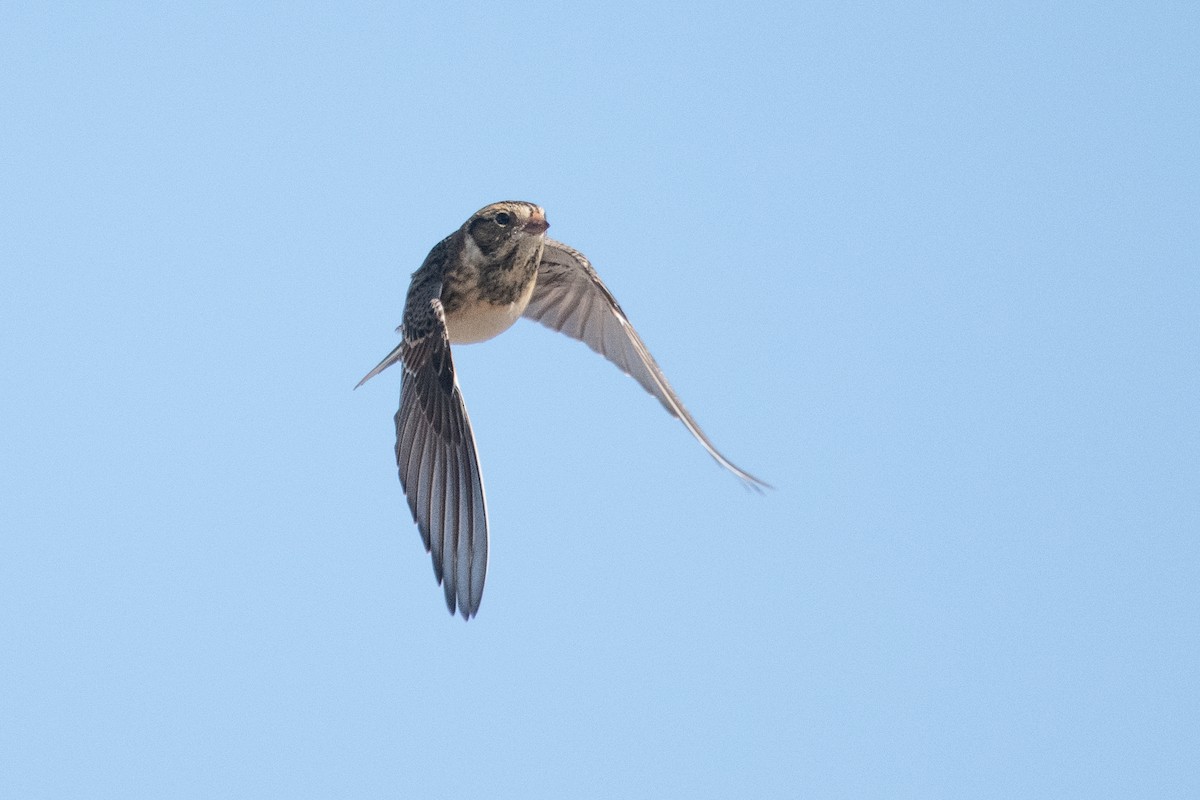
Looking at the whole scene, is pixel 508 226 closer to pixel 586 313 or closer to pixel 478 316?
pixel 478 316

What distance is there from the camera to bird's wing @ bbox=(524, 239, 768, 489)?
10.3 m

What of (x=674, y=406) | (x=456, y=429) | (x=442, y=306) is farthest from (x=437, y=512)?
(x=674, y=406)

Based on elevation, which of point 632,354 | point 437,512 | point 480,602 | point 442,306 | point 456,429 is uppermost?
point 632,354

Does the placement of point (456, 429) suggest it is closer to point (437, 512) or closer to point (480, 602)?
point (437, 512)

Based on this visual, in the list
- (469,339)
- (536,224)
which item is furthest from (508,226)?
(469,339)

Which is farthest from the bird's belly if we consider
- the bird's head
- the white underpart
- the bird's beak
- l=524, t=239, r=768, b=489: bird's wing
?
l=524, t=239, r=768, b=489: bird's wing

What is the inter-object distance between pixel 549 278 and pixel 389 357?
1.35 metres

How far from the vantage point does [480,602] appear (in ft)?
21.6

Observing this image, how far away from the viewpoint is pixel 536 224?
875 centimetres

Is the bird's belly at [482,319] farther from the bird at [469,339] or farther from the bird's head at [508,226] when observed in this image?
the bird's head at [508,226]

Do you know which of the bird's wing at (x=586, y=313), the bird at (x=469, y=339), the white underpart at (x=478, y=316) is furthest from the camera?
the bird's wing at (x=586, y=313)

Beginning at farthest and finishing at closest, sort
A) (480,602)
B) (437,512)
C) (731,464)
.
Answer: (731,464) → (437,512) → (480,602)

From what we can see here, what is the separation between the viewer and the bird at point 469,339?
276 inches

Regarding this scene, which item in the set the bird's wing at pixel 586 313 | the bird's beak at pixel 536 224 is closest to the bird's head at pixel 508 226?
the bird's beak at pixel 536 224
